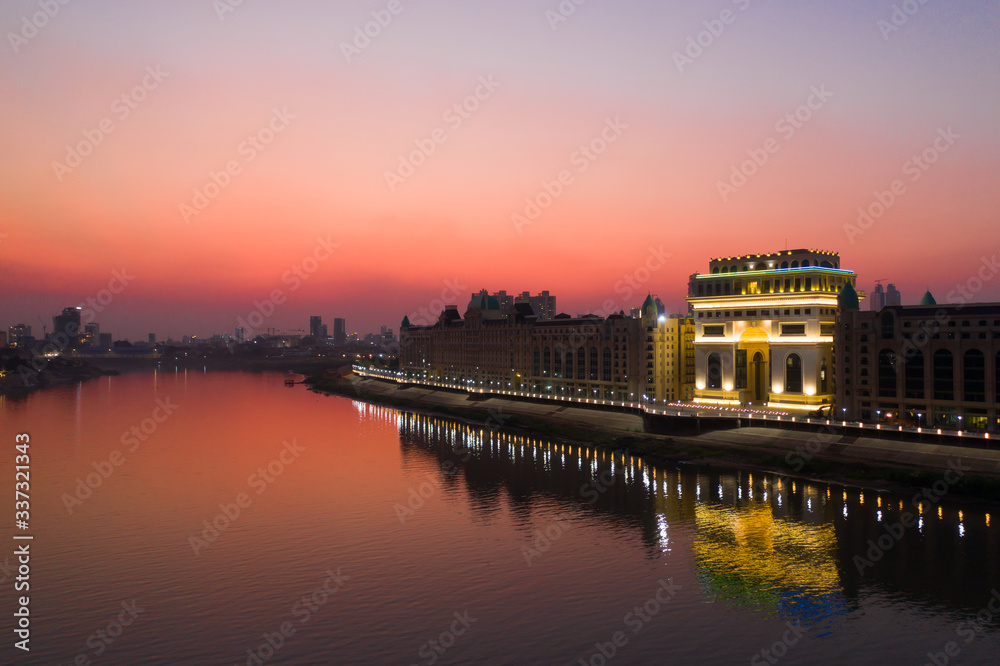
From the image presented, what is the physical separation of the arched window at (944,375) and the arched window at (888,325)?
12.7 feet

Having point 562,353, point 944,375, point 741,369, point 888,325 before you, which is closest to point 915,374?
point 944,375

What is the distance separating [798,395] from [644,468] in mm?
20410

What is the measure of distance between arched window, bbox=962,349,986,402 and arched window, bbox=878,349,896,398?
5409 mm

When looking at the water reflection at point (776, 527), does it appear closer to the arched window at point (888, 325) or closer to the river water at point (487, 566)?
A: the river water at point (487, 566)

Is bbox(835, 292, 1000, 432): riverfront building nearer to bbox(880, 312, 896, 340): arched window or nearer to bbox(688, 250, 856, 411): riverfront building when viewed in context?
bbox(880, 312, 896, 340): arched window

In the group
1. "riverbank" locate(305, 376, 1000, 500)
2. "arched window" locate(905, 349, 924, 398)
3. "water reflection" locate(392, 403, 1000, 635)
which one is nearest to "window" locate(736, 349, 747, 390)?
"riverbank" locate(305, 376, 1000, 500)

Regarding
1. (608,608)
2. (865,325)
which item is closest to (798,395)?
(865,325)

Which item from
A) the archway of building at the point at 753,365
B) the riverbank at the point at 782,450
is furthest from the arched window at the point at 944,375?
the archway of building at the point at 753,365

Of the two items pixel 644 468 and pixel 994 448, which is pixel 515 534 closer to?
pixel 644 468

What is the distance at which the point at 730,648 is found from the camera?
2841 centimetres

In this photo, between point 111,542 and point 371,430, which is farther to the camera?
point 371,430

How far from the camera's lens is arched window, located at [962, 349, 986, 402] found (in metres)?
57.0

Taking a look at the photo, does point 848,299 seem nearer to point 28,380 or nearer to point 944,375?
point 944,375

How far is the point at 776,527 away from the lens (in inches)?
1742
